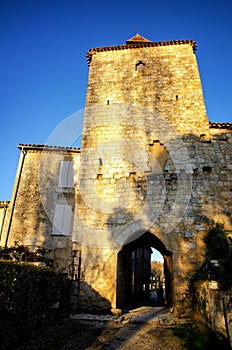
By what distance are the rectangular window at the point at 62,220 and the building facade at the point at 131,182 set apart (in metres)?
0.05

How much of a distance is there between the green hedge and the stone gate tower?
2.56 metres

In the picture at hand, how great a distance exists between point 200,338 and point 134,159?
5897mm

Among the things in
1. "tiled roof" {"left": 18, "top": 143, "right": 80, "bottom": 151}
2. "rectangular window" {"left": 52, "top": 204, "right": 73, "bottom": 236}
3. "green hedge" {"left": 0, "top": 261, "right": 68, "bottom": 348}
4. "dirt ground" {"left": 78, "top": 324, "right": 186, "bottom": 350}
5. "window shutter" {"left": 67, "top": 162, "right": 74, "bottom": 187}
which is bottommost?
"dirt ground" {"left": 78, "top": 324, "right": 186, "bottom": 350}

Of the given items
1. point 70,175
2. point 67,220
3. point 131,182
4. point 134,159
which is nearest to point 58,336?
point 131,182

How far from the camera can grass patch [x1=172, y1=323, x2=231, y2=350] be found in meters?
3.74

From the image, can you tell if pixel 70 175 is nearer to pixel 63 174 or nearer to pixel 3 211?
pixel 63 174

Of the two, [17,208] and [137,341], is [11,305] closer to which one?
[137,341]

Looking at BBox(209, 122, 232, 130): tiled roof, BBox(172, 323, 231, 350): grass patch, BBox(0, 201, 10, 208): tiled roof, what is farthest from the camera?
BBox(0, 201, 10, 208): tiled roof

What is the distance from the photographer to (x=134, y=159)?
881 cm

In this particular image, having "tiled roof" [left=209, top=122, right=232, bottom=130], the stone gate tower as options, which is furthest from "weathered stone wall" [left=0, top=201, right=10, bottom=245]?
"tiled roof" [left=209, top=122, right=232, bottom=130]

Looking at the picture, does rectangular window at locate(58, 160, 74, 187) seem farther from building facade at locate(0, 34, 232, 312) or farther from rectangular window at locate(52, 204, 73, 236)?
rectangular window at locate(52, 204, 73, 236)

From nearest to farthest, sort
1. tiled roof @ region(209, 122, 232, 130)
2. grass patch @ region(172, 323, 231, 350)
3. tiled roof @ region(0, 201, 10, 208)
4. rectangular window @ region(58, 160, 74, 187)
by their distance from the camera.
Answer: grass patch @ region(172, 323, 231, 350)
tiled roof @ region(209, 122, 232, 130)
tiled roof @ region(0, 201, 10, 208)
rectangular window @ region(58, 160, 74, 187)

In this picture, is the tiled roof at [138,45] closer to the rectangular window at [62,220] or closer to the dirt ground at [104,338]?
the rectangular window at [62,220]

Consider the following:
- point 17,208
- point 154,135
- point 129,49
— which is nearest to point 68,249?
point 17,208
